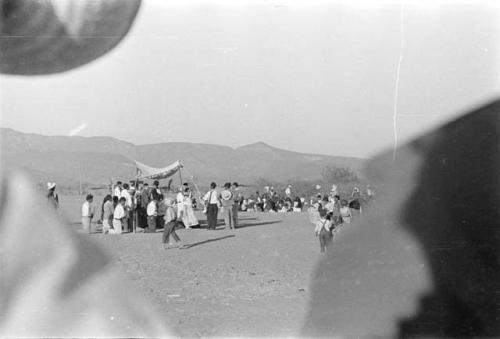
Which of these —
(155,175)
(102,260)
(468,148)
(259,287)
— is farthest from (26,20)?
(155,175)

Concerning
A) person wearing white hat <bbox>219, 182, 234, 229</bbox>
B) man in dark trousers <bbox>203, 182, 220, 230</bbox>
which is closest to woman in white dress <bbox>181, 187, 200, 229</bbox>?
man in dark trousers <bbox>203, 182, 220, 230</bbox>

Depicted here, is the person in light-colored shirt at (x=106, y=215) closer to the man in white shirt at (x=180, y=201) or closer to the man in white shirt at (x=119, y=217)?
the man in white shirt at (x=119, y=217)

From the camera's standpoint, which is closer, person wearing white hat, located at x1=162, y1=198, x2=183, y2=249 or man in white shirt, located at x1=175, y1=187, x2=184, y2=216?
person wearing white hat, located at x1=162, y1=198, x2=183, y2=249

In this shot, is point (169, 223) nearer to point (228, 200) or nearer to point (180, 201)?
point (180, 201)

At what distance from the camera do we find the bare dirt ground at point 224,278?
3.40m

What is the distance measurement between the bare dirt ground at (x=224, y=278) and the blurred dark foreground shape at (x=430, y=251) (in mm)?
293

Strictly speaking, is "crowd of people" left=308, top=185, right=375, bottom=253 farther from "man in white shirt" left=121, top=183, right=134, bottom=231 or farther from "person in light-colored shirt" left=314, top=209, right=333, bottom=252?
"man in white shirt" left=121, top=183, right=134, bottom=231

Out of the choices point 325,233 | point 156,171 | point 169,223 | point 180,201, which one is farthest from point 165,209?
point 325,233

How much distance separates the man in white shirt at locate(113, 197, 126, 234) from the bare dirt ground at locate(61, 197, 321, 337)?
10 centimetres

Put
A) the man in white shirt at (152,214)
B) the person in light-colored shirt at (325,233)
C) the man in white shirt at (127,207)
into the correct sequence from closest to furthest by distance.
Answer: the person in light-colored shirt at (325,233) → the man in white shirt at (152,214) → the man in white shirt at (127,207)

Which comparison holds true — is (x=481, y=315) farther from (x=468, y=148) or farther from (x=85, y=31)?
(x=85, y=31)

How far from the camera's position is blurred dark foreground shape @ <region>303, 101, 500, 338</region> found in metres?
3.37

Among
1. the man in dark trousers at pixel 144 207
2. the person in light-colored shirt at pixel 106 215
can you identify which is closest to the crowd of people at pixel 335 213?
the man in dark trousers at pixel 144 207

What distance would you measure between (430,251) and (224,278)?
5.66 feet
